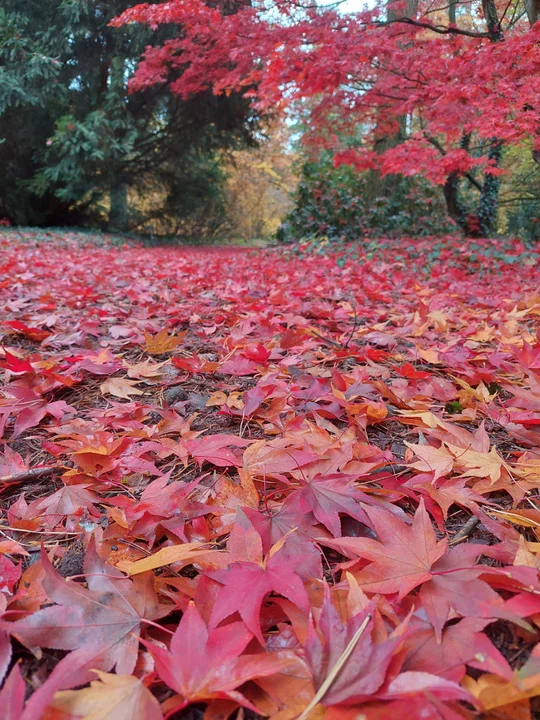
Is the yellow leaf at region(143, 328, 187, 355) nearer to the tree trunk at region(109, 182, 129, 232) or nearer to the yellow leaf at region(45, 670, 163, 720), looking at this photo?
the yellow leaf at region(45, 670, 163, 720)

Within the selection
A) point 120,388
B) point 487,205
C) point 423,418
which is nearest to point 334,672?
point 423,418

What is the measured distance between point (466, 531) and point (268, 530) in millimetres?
347

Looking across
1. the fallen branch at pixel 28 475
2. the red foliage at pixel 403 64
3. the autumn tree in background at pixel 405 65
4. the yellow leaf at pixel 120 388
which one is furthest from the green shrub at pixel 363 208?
the fallen branch at pixel 28 475

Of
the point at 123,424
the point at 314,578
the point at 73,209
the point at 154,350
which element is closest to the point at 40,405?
the point at 123,424

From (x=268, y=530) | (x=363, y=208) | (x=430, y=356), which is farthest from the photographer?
(x=363, y=208)

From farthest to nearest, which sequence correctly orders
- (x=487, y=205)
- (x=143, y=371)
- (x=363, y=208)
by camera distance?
(x=363, y=208)
(x=487, y=205)
(x=143, y=371)

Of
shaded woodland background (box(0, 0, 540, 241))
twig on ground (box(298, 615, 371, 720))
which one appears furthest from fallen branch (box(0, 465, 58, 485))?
shaded woodland background (box(0, 0, 540, 241))

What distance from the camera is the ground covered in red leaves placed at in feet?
1.62

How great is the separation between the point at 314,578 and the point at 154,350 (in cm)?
127

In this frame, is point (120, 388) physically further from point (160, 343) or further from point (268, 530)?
point (268, 530)

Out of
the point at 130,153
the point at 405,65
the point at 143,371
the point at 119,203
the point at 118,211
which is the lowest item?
the point at 143,371

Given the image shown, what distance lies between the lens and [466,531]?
785mm

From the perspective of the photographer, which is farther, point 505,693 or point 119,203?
point 119,203

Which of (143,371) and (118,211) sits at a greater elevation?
(118,211)
